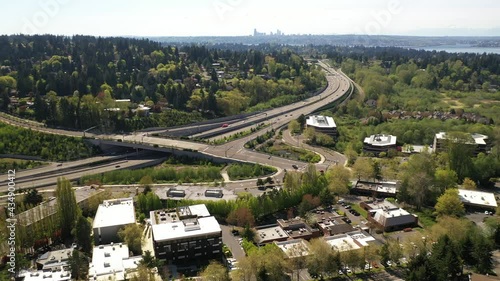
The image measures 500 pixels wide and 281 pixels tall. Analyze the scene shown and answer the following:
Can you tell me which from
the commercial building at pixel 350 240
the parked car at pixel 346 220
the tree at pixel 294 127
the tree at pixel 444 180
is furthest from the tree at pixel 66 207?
the tree at pixel 294 127

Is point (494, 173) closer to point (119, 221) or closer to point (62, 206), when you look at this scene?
point (119, 221)

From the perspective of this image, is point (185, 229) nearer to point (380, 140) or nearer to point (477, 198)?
point (477, 198)

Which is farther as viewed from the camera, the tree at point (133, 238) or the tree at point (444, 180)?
the tree at point (444, 180)

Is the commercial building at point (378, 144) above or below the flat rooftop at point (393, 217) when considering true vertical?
above

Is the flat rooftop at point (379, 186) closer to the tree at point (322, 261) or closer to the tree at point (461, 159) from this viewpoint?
the tree at point (461, 159)

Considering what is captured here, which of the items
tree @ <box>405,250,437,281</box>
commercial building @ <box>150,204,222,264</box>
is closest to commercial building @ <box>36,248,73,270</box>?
commercial building @ <box>150,204,222,264</box>

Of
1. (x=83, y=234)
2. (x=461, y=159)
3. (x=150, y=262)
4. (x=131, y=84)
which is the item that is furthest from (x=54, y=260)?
(x=131, y=84)

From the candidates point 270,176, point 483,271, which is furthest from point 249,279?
point 270,176
